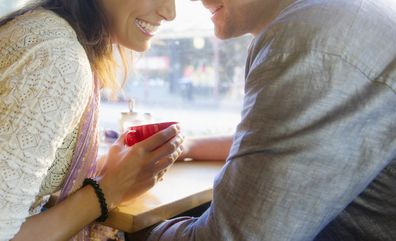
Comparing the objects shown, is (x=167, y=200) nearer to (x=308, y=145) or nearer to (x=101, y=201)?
(x=101, y=201)

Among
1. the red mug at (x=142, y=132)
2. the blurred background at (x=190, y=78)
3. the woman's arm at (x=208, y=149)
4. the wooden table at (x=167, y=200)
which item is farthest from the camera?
the blurred background at (x=190, y=78)

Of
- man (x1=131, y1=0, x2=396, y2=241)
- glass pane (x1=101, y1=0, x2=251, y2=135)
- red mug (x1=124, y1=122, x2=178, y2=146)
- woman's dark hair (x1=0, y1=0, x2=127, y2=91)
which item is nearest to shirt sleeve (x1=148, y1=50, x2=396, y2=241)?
man (x1=131, y1=0, x2=396, y2=241)

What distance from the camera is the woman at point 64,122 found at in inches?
29.2

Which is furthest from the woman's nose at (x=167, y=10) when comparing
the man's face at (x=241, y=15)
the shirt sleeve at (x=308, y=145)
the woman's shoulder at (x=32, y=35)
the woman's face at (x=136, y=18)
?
the shirt sleeve at (x=308, y=145)

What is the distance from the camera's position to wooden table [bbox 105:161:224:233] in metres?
0.87

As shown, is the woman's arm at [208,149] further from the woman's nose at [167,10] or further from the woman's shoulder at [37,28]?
the woman's shoulder at [37,28]

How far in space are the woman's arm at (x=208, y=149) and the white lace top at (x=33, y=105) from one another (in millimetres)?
511

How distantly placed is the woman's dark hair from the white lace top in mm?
118

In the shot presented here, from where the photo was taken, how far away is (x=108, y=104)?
6.09 ft

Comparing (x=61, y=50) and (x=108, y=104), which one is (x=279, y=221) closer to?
(x=61, y=50)

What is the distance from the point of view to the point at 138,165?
935 mm

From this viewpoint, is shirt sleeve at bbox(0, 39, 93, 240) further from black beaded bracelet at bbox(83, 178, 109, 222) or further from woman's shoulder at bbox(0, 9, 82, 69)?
black beaded bracelet at bbox(83, 178, 109, 222)

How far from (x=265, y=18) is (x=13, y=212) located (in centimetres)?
71

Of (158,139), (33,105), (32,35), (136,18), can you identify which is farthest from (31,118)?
(136,18)
